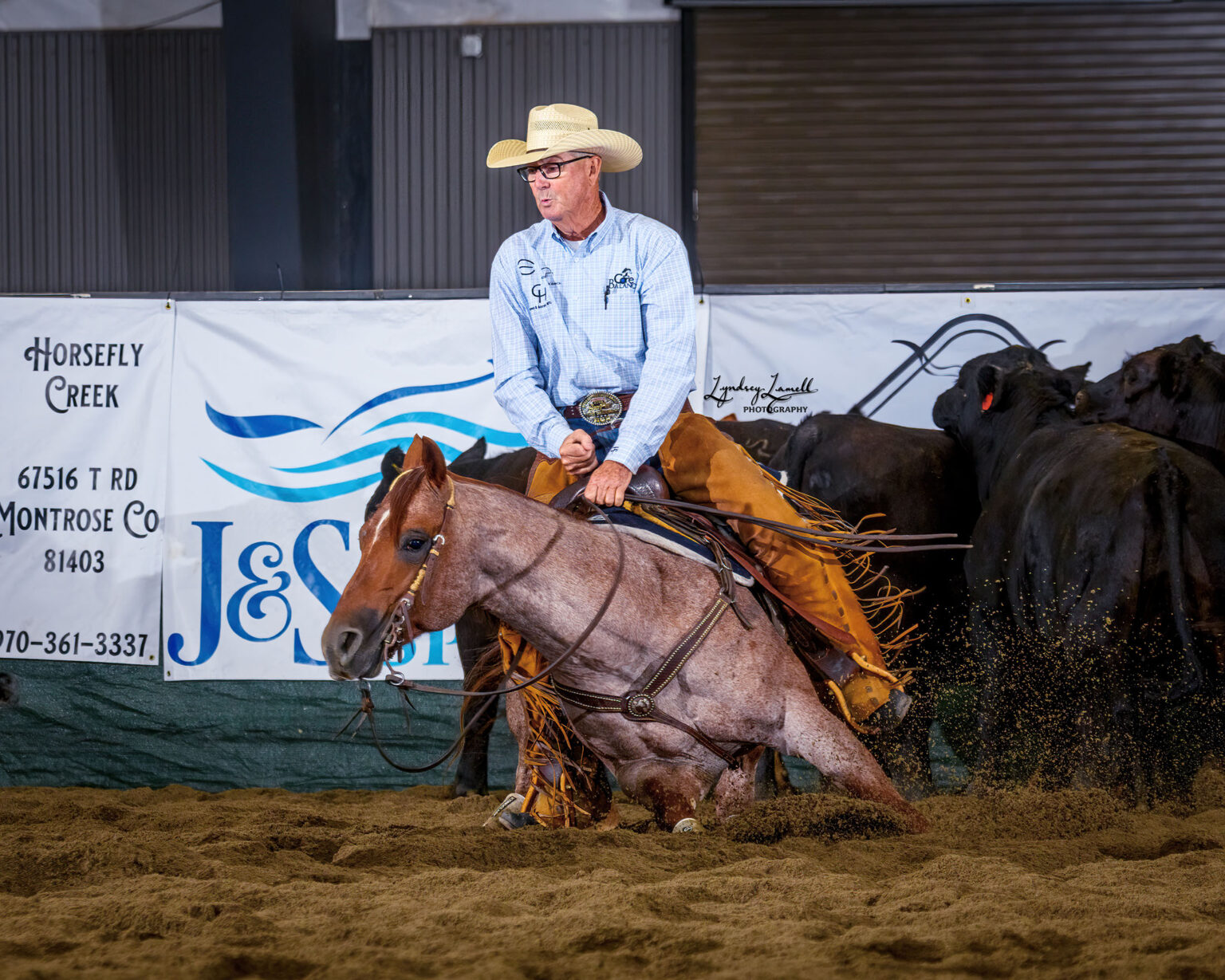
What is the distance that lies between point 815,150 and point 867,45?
0.74 meters

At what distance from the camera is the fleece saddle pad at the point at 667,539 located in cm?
349

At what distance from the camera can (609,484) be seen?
3.38 m

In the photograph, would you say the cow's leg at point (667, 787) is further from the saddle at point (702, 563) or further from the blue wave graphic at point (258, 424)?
the blue wave graphic at point (258, 424)

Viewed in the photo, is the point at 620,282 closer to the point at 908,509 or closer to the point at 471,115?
the point at 908,509

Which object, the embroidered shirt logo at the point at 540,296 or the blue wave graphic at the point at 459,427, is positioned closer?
the embroidered shirt logo at the point at 540,296

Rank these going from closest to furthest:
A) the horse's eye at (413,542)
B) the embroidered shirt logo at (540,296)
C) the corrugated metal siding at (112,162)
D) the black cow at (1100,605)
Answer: the horse's eye at (413,542), the embroidered shirt logo at (540,296), the black cow at (1100,605), the corrugated metal siding at (112,162)

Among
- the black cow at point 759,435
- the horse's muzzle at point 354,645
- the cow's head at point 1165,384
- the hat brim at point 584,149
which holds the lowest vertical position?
the horse's muzzle at point 354,645

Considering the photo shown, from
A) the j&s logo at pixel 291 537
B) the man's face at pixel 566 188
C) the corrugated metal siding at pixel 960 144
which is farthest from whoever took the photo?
the corrugated metal siding at pixel 960 144

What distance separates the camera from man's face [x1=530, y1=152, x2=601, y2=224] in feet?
11.7

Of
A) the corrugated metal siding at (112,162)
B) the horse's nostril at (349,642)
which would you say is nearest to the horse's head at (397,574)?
the horse's nostril at (349,642)

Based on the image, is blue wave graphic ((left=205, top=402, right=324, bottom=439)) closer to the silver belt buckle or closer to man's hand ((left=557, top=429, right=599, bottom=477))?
the silver belt buckle

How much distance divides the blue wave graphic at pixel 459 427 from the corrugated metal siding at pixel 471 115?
1.94 meters

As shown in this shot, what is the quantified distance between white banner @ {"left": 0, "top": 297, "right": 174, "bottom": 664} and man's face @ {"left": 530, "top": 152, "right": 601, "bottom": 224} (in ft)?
10.3

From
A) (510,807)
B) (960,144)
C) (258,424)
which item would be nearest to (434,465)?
(510,807)
